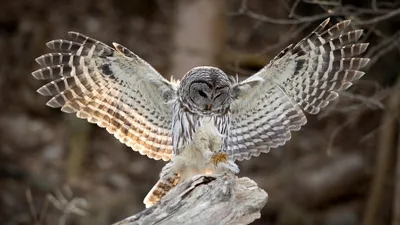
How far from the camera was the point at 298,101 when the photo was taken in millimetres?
6371

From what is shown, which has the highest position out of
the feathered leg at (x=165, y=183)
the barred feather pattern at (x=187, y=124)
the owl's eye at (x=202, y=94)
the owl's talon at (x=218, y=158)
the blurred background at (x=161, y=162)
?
the blurred background at (x=161, y=162)

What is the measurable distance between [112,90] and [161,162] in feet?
16.6

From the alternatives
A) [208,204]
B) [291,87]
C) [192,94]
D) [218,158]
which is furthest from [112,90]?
→ [208,204]

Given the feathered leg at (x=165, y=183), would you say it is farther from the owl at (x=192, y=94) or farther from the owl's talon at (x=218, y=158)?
the owl's talon at (x=218, y=158)

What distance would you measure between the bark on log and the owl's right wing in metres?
1.34

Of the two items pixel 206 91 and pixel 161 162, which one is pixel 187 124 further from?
pixel 161 162

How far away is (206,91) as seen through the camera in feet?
20.3

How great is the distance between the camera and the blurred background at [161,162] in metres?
10.6

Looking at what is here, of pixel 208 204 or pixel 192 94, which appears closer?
pixel 208 204

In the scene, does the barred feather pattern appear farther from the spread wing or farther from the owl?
the spread wing

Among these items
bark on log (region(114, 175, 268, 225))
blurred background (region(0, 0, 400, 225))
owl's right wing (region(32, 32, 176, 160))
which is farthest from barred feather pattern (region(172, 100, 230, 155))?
blurred background (region(0, 0, 400, 225))

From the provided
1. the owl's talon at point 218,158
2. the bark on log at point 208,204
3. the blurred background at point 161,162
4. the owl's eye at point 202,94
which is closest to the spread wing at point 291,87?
the owl's eye at point 202,94

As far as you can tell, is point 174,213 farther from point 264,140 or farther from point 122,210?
point 122,210

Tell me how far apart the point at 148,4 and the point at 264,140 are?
27.9ft
